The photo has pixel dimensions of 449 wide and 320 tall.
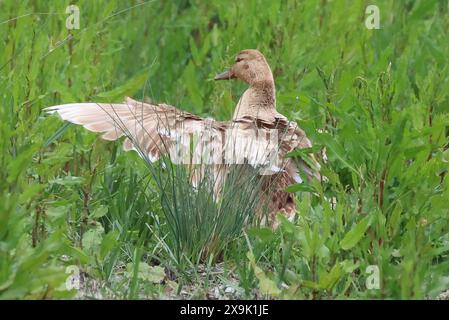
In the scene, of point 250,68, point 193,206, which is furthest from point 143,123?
point 250,68

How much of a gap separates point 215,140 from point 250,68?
157 centimetres

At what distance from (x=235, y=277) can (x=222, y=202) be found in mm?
459

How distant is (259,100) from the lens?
760 cm

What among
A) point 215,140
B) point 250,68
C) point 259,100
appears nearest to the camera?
point 215,140

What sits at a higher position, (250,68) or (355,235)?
(250,68)

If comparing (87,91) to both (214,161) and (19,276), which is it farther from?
→ (19,276)

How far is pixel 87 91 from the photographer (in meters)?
7.30

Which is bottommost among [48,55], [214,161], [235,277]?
[235,277]

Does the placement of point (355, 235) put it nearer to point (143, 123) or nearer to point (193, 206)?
point (193, 206)

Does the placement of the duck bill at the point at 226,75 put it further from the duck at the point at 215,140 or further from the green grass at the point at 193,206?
the duck at the point at 215,140

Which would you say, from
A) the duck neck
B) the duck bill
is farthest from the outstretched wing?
the duck bill

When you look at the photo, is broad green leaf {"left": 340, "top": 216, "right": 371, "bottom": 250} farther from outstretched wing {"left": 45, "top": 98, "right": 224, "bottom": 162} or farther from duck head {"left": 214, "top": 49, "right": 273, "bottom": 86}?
duck head {"left": 214, "top": 49, "right": 273, "bottom": 86}

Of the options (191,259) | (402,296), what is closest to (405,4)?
(191,259)

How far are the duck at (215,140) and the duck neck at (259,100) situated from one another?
76cm
